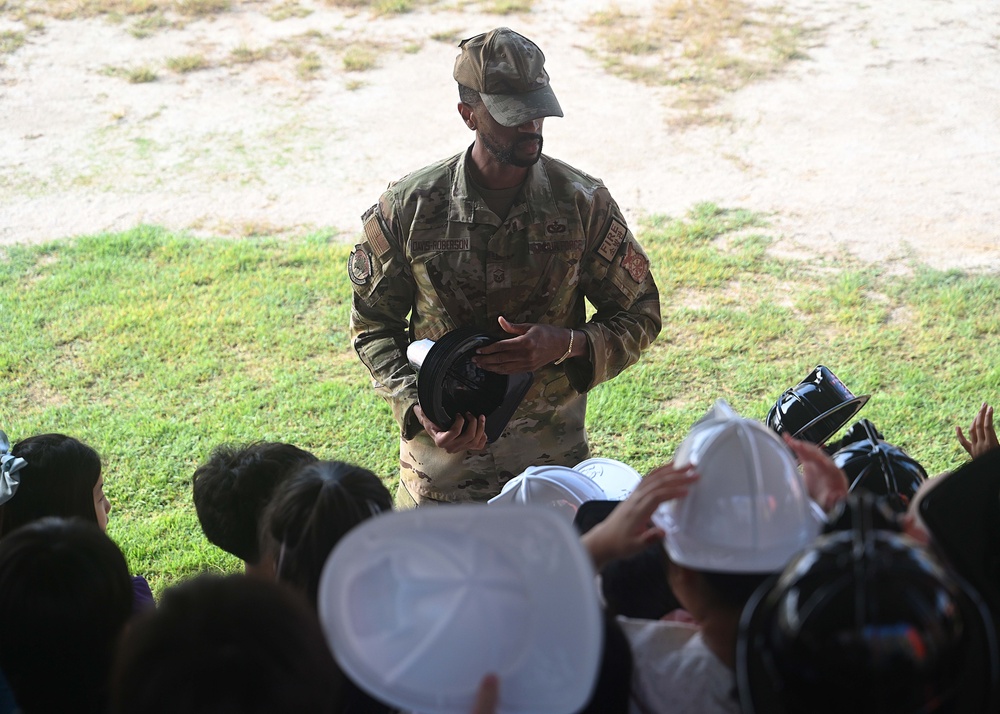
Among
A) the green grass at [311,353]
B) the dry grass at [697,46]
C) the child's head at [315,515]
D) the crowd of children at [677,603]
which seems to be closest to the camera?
the crowd of children at [677,603]

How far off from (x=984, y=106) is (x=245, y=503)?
8.45 metres

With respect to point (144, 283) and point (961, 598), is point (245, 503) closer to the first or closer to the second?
point (961, 598)

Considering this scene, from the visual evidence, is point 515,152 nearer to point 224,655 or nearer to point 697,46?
point 224,655

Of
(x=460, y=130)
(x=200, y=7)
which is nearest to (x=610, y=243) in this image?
(x=460, y=130)

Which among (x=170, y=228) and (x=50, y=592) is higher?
(x=50, y=592)

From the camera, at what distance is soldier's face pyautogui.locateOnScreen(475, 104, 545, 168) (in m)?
2.74

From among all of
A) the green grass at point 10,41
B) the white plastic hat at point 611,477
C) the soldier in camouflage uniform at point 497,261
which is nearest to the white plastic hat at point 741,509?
the white plastic hat at point 611,477

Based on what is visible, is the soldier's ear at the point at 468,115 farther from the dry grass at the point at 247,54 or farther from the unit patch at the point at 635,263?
the dry grass at the point at 247,54

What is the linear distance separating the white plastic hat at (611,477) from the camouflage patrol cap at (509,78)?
1.05 m

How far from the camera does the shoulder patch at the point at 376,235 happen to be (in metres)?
2.91

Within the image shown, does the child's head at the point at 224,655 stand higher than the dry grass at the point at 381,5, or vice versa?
the child's head at the point at 224,655

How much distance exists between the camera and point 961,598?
129cm

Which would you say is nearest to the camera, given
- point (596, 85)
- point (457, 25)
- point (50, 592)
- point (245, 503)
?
point (50, 592)

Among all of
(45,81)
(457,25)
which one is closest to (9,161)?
(45,81)
